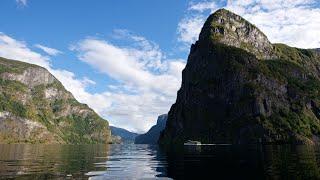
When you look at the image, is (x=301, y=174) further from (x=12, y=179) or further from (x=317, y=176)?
(x=12, y=179)

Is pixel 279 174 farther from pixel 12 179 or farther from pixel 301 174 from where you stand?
pixel 12 179

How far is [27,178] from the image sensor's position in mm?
53000

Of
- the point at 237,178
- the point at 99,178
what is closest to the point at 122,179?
the point at 99,178

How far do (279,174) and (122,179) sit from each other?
73.4 feet

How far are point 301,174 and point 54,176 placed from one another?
1365 inches

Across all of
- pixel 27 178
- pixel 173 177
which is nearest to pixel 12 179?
pixel 27 178

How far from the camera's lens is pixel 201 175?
189 ft

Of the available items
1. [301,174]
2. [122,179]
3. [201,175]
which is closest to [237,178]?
[201,175]

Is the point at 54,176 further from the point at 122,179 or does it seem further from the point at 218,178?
the point at 218,178

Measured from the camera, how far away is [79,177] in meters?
55.2

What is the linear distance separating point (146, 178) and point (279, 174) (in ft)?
62.6

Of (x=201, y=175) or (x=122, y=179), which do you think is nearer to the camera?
(x=122, y=179)

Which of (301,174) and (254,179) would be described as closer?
(254,179)

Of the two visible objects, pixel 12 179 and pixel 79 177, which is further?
pixel 79 177
